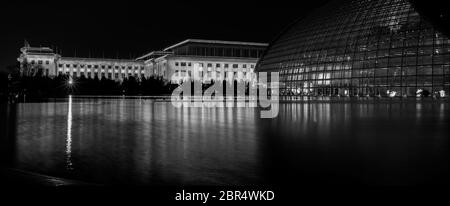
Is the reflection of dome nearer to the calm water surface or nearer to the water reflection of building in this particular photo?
the calm water surface

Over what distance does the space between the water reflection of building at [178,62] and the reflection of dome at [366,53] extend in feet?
266

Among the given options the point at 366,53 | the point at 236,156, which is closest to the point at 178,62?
the point at 366,53

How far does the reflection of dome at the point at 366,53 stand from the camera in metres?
58.1

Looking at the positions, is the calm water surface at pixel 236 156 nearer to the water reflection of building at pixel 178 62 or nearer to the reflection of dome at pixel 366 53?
the reflection of dome at pixel 366 53

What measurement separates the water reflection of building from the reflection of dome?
80953 mm

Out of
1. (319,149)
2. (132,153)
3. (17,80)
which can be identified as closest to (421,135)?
(319,149)

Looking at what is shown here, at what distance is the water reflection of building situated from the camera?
155 m

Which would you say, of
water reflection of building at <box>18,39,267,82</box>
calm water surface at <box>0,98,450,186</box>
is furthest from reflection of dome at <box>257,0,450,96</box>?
water reflection of building at <box>18,39,267,82</box>

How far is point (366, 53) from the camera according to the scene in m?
62.4

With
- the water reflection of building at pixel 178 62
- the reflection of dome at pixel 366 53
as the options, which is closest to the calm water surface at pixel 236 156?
the reflection of dome at pixel 366 53
